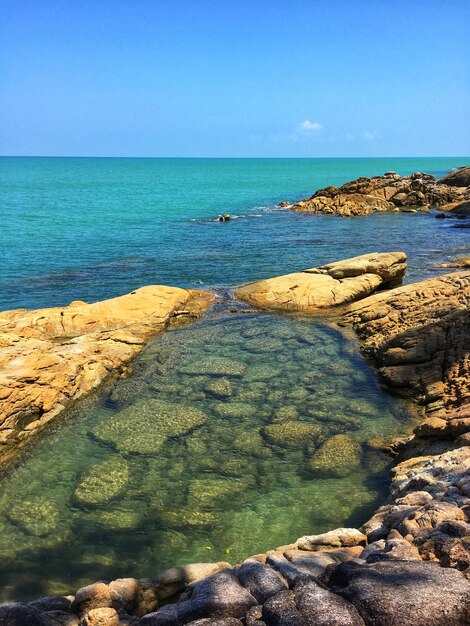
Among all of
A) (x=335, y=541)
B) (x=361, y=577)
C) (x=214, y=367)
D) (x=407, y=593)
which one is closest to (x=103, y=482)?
(x=335, y=541)

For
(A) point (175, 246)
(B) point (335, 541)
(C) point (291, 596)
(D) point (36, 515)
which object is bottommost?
(D) point (36, 515)

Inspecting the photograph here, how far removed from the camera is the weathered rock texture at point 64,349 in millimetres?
12148

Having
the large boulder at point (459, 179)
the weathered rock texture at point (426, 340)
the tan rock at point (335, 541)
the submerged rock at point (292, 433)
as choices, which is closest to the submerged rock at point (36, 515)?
the tan rock at point (335, 541)

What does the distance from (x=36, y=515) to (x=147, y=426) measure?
11.1 ft

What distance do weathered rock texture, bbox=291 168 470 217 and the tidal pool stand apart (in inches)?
1674

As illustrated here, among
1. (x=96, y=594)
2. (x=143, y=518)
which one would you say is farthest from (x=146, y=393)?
(x=96, y=594)

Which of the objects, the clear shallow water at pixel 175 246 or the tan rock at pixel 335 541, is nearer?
the tan rock at pixel 335 541

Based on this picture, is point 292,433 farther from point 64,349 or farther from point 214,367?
point 64,349

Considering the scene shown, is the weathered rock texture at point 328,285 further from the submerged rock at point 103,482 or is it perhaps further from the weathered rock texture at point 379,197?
the weathered rock texture at point 379,197

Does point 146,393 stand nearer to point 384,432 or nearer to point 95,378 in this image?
point 95,378

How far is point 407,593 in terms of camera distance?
15.0 ft

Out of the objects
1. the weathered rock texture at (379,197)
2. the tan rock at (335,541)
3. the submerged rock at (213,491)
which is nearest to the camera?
the tan rock at (335,541)

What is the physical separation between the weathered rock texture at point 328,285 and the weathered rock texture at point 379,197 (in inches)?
1227

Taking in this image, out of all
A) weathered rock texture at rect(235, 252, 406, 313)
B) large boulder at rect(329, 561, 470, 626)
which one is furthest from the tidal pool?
weathered rock texture at rect(235, 252, 406, 313)
